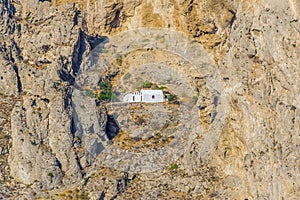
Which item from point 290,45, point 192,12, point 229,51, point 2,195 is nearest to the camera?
point 290,45

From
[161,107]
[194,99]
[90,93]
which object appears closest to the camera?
[90,93]

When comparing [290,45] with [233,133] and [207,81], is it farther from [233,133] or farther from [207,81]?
[207,81]

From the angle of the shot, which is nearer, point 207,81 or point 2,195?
point 2,195

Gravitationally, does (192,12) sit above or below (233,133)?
above

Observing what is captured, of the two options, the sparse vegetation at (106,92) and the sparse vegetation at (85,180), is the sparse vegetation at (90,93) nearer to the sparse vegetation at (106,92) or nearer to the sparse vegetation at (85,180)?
the sparse vegetation at (106,92)

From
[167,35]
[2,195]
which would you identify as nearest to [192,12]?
[167,35]

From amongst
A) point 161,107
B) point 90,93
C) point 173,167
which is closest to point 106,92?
point 90,93

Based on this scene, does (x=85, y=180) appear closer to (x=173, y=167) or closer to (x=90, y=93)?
(x=173, y=167)

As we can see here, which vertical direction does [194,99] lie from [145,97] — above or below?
below
